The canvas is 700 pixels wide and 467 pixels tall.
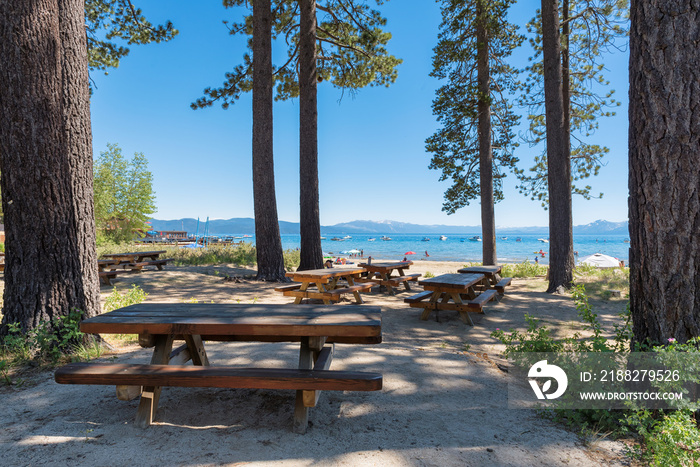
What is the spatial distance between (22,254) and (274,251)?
635cm

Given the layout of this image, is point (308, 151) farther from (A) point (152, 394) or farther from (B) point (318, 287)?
(A) point (152, 394)

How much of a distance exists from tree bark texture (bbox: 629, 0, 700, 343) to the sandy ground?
3.48 ft

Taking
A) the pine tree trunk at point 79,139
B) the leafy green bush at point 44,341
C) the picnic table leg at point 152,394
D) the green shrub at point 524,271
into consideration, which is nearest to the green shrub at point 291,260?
the green shrub at point 524,271

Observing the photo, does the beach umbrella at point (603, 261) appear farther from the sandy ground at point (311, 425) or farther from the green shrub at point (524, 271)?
the sandy ground at point (311, 425)

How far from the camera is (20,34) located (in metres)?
3.73

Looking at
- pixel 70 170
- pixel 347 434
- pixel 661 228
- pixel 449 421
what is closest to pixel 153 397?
pixel 347 434

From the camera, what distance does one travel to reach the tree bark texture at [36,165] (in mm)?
3705

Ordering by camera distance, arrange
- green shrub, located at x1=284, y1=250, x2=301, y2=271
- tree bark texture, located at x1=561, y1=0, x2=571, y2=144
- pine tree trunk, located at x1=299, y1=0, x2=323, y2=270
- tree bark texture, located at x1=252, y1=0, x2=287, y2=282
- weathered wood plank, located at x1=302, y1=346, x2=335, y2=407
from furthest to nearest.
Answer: green shrub, located at x1=284, y1=250, x2=301, y2=271
pine tree trunk, located at x1=299, y1=0, x2=323, y2=270
tree bark texture, located at x1=561, y1=0, x2=571, y2=144
tree bark texture, located at x1=252, y1=0, x2=287, y2=282
weathered wood plank, located at x1=302, y1=346, x2=335, y2=407

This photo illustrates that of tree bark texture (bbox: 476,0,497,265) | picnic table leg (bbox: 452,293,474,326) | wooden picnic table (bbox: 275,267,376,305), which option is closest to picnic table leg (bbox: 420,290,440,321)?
picnic table leg (bbox: 452,293,474,326)

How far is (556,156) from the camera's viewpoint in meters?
8.62

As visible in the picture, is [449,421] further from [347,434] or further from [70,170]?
[70,170]

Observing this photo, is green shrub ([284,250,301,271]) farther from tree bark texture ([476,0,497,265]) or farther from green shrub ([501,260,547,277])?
green shrub ([501,260,547,277])

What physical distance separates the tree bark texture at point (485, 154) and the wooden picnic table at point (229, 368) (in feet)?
35.2

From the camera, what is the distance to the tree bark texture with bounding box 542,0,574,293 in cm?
844
